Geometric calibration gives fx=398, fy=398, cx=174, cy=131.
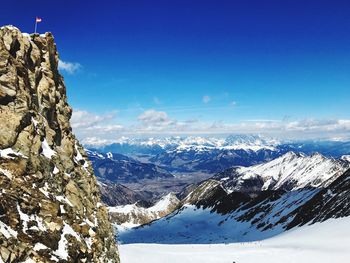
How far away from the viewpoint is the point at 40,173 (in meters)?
27.1

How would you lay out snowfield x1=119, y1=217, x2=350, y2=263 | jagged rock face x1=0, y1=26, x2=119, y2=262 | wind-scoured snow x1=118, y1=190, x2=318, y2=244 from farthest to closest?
wind-scoured snow x1=118, y1=190, x2=318, y2=244, snowfield x1=119, y1=217, x2=350, y2=263, jagged rock face x1=0, y1=26, x2=119, y2=262

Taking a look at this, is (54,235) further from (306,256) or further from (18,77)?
(306,256)

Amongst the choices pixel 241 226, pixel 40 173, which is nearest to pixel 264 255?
pixel 40 173

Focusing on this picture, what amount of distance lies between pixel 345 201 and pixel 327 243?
4086cm

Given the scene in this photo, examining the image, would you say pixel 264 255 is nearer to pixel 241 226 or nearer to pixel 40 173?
pixel 40 173

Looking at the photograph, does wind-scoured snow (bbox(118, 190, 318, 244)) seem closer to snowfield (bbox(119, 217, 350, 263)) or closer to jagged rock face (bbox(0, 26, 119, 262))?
snowfield (bbox(119, 217, 350, 263))

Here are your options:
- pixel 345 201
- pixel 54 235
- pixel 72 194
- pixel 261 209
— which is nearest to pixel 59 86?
pixel 72 194

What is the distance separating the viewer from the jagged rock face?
23641 mm

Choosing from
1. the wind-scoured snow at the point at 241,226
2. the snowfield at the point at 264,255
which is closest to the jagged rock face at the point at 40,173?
the snowfield at the point at 264,255

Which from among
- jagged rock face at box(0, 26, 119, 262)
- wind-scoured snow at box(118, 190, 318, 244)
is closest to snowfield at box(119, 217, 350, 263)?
jagged rock face at box(0, 26, 119, 262)

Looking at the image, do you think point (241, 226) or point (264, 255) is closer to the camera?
point (264, 255)

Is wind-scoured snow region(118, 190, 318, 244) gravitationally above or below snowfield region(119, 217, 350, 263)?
below

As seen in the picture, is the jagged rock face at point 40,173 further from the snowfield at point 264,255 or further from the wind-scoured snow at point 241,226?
the wind-scoured snow at point 241,226

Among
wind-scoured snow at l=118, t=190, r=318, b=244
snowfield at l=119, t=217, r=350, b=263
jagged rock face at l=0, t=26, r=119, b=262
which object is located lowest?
wind-scoured snow at l=118, t=190, r=318, b=244
